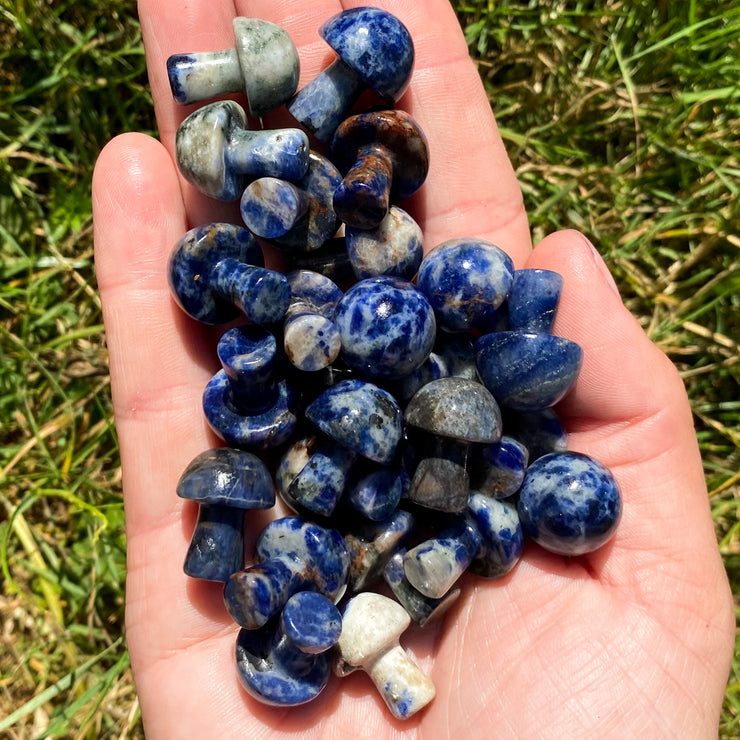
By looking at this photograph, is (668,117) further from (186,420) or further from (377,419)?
(186,420)

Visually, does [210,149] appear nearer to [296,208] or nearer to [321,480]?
[296,208]

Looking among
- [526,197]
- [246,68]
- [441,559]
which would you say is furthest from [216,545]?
[526,197]

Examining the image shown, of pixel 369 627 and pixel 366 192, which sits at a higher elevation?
pixel 366 192

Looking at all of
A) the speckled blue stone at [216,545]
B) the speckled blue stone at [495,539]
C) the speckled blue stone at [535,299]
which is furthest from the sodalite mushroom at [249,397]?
the speckled blue stone at [535,299]

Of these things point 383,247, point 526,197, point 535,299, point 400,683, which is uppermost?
point 383,247

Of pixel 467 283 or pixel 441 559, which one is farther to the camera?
pixel 467 283

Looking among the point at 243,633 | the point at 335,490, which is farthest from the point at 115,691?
the point at 335,490
